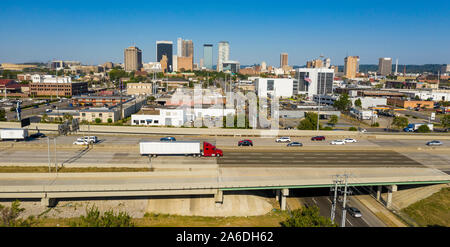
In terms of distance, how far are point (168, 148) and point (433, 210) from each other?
22.8 meters

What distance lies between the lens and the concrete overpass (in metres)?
20.3

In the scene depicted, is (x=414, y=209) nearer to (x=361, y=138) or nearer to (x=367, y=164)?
(x=367, y=164)

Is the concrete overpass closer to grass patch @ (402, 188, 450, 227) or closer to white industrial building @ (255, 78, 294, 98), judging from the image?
grass patch @ (402, 188, 450, 227)

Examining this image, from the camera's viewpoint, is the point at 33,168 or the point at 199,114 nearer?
the point at 33,168

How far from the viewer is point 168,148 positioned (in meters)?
27.5

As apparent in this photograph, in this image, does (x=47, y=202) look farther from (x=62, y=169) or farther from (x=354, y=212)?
(x=354, y=212)

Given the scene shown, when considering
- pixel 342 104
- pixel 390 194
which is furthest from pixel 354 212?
pixel 342 104

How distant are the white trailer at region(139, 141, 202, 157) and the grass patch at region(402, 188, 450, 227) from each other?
1859cm

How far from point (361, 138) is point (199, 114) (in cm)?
2522

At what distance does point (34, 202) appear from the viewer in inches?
829

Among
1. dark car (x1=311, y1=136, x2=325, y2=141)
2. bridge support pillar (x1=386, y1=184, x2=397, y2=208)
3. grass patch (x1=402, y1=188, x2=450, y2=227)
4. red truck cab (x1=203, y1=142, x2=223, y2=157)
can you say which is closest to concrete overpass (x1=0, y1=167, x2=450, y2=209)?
bridge support pillar (x1=386, y1=184, x2=397, y2=208)
